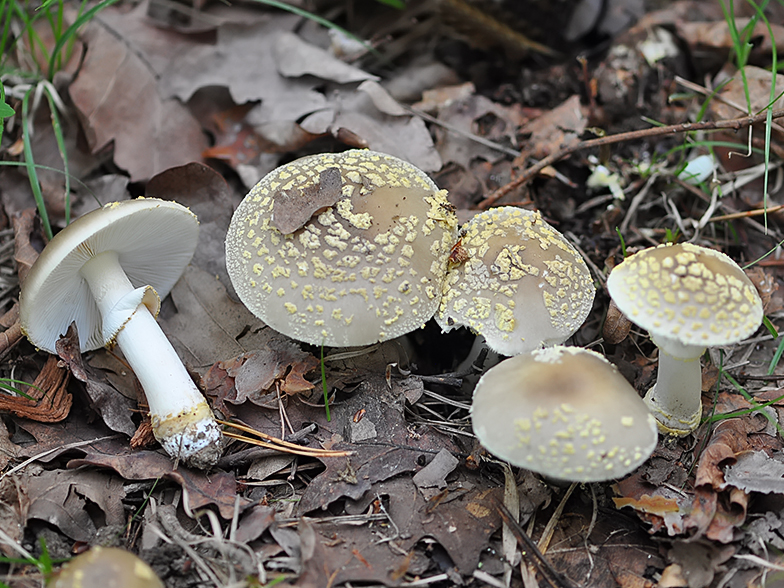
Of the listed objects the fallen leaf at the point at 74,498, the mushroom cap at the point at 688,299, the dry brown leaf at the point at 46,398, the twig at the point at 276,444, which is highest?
the mushroom cap at the point at 688,299

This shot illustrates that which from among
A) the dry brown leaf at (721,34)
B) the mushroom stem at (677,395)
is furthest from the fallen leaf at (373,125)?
the dry brown leaf at (721,34)

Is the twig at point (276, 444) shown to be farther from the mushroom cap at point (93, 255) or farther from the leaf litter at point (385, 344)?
the mushroom cap at point (93, 255)

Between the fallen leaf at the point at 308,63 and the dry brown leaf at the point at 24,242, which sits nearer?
the dry brown leaf at the point at 24,242

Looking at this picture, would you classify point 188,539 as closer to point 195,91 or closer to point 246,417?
point 246,417

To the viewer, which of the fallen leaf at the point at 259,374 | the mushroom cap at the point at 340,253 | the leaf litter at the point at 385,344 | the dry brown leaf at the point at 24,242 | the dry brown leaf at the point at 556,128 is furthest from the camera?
the dry brown leaf at the point at 556,128

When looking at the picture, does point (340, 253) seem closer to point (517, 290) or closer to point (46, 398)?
point (517, 290)

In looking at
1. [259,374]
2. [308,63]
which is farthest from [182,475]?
→ [308,63]

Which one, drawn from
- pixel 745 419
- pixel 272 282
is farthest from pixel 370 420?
pixel 745 419
